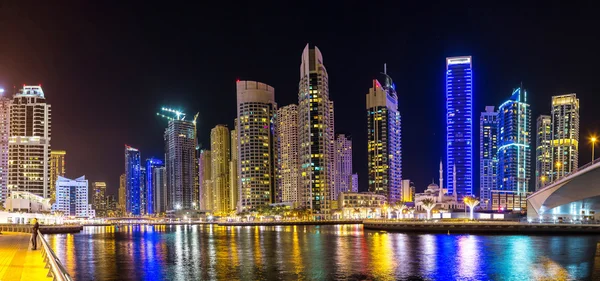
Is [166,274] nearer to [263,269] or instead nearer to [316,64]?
[263,269]

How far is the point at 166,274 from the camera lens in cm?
4422

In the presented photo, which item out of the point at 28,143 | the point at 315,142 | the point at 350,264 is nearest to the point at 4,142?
the point at 28,143

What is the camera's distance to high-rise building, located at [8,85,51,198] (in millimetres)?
159750

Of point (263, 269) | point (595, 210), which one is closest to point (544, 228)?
point (595, 210)

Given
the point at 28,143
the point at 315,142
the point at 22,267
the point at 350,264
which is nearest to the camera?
the point at 22,267

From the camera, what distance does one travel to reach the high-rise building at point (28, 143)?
159750 millimetres

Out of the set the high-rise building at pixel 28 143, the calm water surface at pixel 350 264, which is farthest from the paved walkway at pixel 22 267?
the high-rise building at pixel 28 143

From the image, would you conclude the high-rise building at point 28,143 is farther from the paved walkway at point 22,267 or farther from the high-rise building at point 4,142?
the paved walkway at point 22,267

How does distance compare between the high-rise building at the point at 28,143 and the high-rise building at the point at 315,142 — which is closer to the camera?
the high-rise building at the point at 28,143

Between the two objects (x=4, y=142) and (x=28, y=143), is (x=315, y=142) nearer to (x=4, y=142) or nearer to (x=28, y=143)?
(x=28, y=143)

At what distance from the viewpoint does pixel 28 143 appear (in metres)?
162

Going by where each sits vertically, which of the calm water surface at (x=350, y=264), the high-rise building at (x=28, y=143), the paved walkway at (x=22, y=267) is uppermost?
the high-rise building at (x=28, y=143)

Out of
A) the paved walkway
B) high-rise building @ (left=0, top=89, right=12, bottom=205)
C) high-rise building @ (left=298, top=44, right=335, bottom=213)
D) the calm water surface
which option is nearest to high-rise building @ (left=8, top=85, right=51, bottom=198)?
high-rise building @ (left=0, top=89, right=12, bottom=205)

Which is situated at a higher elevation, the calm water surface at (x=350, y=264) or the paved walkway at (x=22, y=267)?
the paved walkway at (x=22, y=267)
